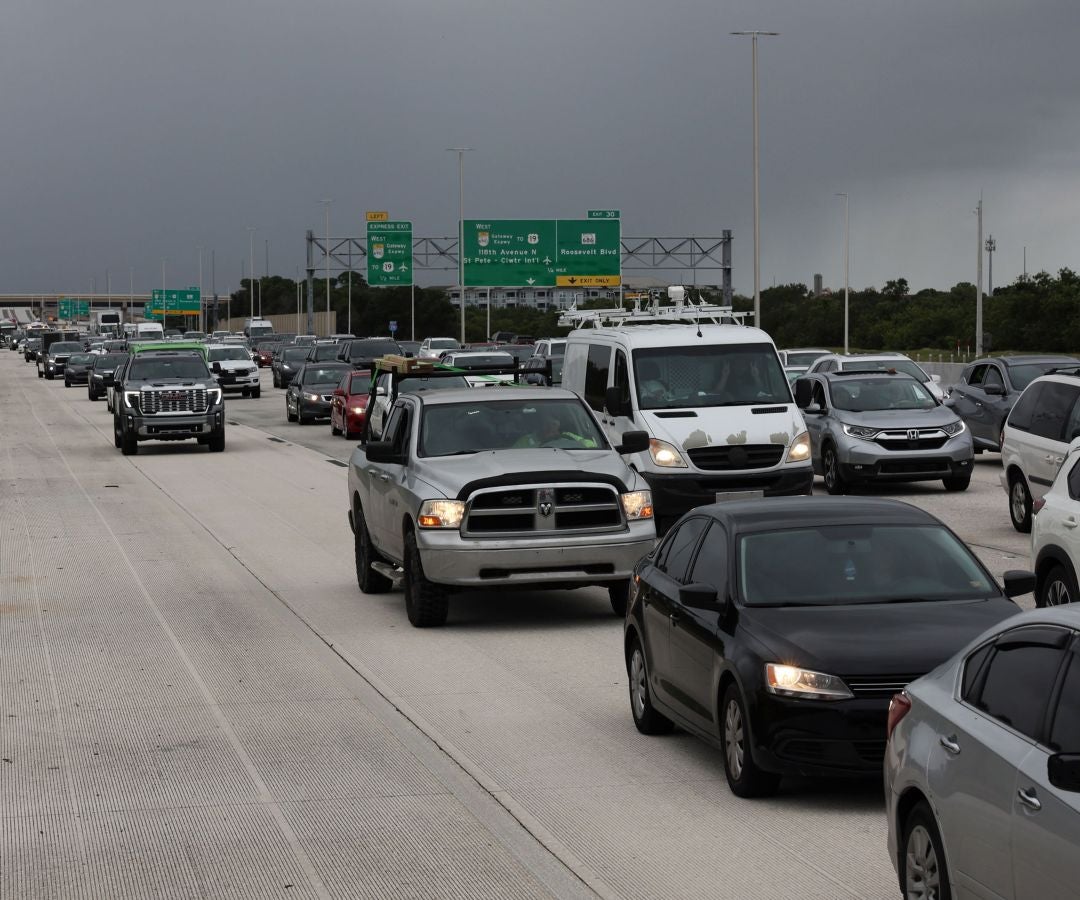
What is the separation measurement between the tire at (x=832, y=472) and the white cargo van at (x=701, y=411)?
4.38m

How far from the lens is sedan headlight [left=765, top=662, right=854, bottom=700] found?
8.34m

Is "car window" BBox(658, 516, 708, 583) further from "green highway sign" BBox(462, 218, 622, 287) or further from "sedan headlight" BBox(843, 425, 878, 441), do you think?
"green highway sign" BBox(462, 218, 622, 287)

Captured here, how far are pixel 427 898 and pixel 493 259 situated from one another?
74.9 meters

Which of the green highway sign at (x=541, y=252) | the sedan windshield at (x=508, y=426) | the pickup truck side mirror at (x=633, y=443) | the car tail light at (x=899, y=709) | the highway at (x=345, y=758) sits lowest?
the highway at (x=345, y=758)

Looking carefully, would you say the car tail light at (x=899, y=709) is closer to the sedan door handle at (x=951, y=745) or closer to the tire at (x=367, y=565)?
the sedan door handle at (x=951, y=745)

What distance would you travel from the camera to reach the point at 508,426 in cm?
1562

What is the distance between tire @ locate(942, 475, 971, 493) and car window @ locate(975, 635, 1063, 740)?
20.0 meters

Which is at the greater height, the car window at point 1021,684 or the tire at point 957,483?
the car window at point 1021,684

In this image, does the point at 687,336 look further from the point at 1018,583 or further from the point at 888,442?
the point at 1018,583

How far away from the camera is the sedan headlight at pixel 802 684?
834cm

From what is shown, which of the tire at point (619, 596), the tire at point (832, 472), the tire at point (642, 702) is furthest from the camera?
the tire at point (832, 472)

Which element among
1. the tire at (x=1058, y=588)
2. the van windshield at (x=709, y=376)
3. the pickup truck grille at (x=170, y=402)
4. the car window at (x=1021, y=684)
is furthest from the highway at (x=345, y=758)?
the pickup truck grille at (x=170, y=402)

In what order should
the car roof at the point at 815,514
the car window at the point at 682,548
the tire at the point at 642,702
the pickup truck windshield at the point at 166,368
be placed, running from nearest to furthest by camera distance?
the car roof at the point at 815,514
the car window at the point at 682,548
the tire at the point at 642,702
the pickup truck windshield at the point at 166,368

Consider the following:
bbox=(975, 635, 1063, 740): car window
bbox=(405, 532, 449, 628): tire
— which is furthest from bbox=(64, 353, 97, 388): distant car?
bbox=(975, 635, 1063, 740): car window
